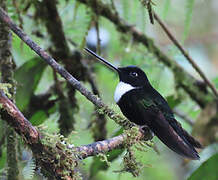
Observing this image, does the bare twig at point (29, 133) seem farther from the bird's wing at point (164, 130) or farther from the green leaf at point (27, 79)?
the green leaf at point (27, 79)

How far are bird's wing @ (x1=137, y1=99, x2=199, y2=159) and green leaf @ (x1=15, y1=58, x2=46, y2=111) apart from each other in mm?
770

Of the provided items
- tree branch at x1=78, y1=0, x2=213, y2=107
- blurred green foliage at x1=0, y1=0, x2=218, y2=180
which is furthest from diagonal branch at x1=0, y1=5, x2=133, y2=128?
tree branch at x1=78, y1=0, x2=213, y2=107

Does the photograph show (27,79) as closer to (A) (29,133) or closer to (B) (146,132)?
(B) (146,132)

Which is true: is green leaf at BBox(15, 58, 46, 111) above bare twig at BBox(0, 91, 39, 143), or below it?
below

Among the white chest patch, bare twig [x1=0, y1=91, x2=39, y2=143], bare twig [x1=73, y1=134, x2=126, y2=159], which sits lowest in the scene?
the white chest patch

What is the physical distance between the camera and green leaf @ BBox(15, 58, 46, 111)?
2.89 meters

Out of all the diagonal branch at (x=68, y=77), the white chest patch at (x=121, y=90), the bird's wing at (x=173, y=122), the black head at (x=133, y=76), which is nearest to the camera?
the diagonal branch at (x=68, y=77)

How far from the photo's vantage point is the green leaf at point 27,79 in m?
2.89

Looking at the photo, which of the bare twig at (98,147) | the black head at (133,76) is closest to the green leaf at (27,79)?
the black head at (133,76)

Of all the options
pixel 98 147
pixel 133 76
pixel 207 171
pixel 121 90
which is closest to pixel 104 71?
pixel 133 76

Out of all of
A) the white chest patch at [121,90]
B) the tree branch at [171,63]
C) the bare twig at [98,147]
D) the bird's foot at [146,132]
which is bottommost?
the tree branch at [171,63]

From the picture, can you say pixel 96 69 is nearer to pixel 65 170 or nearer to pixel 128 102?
pixel 128 102

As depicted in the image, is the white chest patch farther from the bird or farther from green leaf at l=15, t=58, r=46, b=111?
green leaf at l=15, t=58, r=46, b=111

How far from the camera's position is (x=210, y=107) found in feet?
11.7
